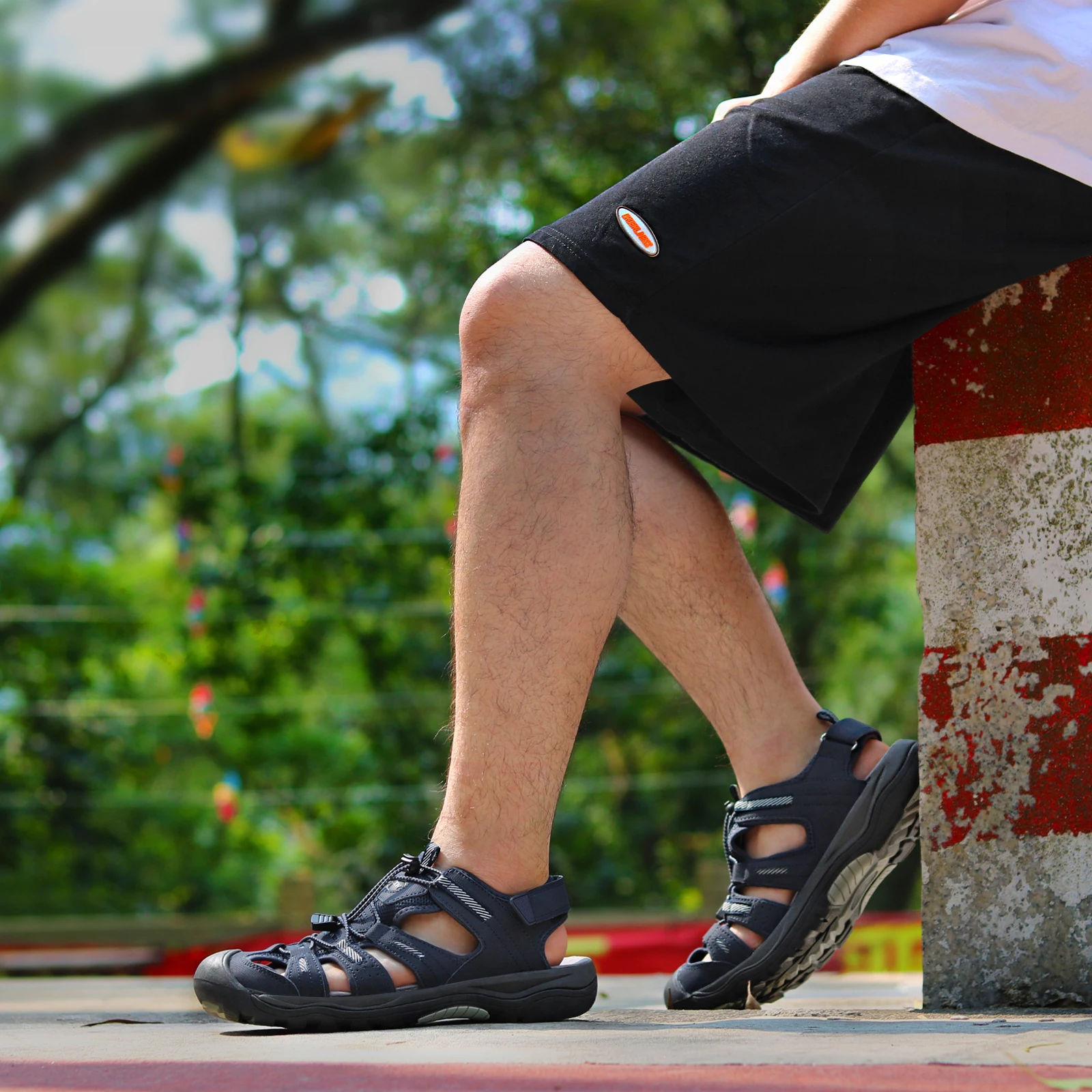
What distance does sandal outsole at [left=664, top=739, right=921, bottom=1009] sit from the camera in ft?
4.21

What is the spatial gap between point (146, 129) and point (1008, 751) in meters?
9.83

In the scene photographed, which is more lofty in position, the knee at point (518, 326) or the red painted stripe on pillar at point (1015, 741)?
the knee at point (518, 326)

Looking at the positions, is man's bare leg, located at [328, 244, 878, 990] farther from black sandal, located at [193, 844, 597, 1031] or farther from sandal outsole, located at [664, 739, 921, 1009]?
sandal outsole, located at [664, 739, 921, 1009]

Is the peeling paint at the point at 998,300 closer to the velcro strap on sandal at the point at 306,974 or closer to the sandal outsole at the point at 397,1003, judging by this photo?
the sandal outsole at the point at 397,1003

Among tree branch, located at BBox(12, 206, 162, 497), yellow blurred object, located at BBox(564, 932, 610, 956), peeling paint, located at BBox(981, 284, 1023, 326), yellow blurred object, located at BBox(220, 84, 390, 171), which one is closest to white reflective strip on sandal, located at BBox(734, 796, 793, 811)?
peeling paint, located at BBox(981, 284, 1023, 326)

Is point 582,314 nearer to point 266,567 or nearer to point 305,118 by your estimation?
point 266,567

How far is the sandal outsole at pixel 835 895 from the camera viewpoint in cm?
128

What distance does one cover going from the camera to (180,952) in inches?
184

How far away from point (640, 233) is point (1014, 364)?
0.43 meters

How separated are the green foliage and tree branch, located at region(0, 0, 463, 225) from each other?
1.28 feet

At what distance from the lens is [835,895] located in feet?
4.24

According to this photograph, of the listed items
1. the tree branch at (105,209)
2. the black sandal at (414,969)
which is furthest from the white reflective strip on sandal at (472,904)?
the tree branch at (105,209)

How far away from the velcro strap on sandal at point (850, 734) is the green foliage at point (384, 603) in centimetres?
445

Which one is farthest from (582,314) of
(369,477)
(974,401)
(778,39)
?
(369,477)
